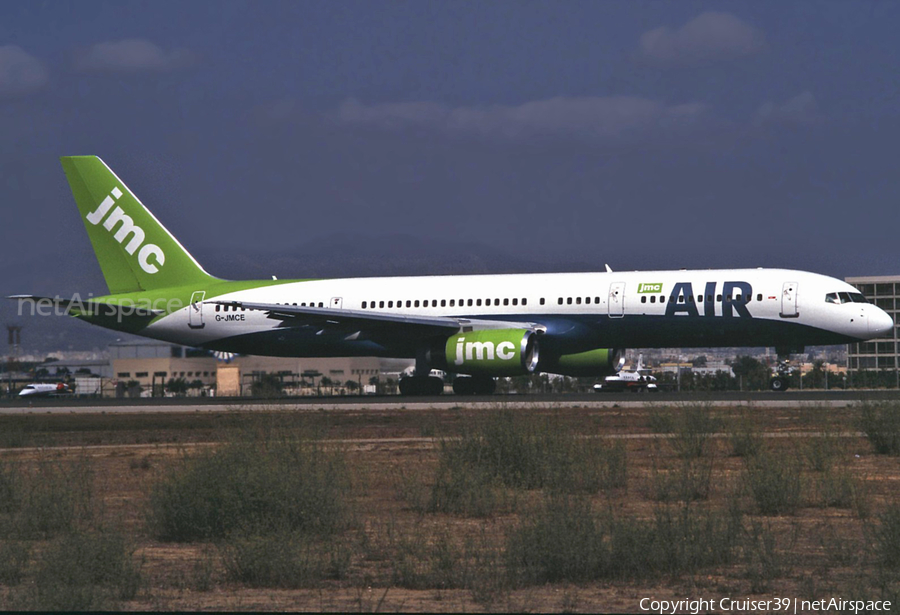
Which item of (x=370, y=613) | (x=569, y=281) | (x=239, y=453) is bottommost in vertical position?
(x=370, y=613)

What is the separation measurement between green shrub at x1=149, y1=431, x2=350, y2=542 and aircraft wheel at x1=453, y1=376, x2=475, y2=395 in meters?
27.2

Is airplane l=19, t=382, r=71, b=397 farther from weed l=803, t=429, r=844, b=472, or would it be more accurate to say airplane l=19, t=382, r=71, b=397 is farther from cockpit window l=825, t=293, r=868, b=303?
weed l=803, t=429, r=844, b=472

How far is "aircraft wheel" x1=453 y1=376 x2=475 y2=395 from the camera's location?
39.4 m

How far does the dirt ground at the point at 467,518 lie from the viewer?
8.21 meters

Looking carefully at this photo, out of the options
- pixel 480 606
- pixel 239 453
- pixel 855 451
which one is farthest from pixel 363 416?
pixel 480 606

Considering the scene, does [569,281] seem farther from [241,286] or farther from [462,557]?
[462,557]

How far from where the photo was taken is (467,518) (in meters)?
12.3

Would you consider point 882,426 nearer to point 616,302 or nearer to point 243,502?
point 243,502

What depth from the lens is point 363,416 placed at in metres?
28.1

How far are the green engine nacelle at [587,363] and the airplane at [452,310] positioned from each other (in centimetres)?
5

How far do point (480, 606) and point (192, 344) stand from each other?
113ft

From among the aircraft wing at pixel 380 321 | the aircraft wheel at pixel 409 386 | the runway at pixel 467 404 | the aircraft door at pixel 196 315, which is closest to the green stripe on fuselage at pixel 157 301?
the aircraft door at pixel 196 315

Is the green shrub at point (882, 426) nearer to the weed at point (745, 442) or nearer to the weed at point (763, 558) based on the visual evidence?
the weed at point (745, 442)

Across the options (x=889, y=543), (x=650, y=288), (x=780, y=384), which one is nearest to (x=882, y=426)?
(x=889, y=543)
